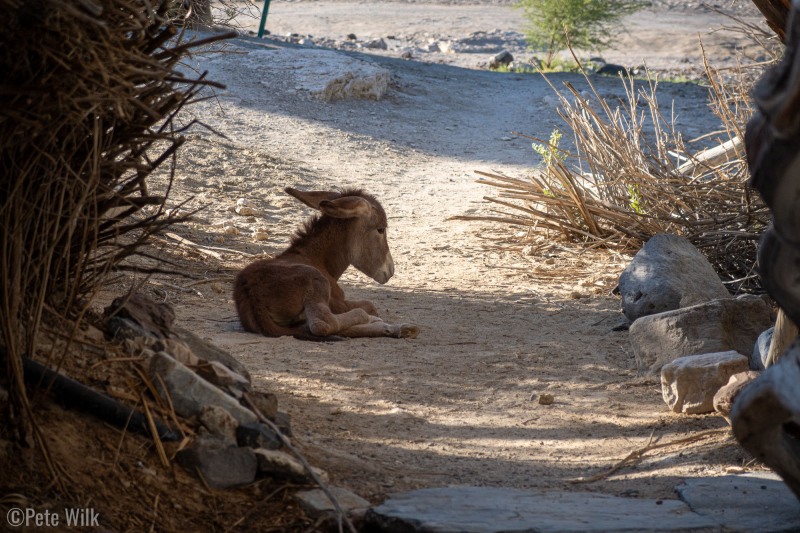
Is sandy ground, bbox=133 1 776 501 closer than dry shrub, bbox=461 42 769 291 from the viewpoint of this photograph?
Yes

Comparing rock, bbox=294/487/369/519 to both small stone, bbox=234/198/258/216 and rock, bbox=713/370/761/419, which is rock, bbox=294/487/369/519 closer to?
rock, bbox=713/370/761/419

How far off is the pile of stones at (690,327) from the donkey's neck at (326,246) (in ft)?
7.59

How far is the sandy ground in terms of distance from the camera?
4.68m

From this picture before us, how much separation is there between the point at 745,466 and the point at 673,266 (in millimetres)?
2999

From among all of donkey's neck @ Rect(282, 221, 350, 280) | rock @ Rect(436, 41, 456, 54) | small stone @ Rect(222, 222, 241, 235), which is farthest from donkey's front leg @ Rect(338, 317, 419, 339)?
rock @ Rect(436, 41, 456, 54)

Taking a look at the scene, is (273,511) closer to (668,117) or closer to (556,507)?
(556,507)

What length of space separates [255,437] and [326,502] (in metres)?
0.45

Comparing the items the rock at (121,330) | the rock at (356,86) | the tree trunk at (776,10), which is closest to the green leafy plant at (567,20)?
the rock at (356,86)

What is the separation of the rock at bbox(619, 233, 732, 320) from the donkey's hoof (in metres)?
1.74

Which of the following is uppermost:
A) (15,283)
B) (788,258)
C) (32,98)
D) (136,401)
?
(32,98)

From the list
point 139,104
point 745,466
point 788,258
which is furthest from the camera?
point 745,466

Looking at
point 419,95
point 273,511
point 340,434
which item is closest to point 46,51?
point 273,511

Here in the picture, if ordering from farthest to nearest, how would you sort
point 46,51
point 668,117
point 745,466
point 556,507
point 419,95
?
1. point 419,95
2. point 668,117
3. point 745,466
4. point 556,507
5. point 46,51

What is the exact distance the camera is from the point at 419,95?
18547 mm
